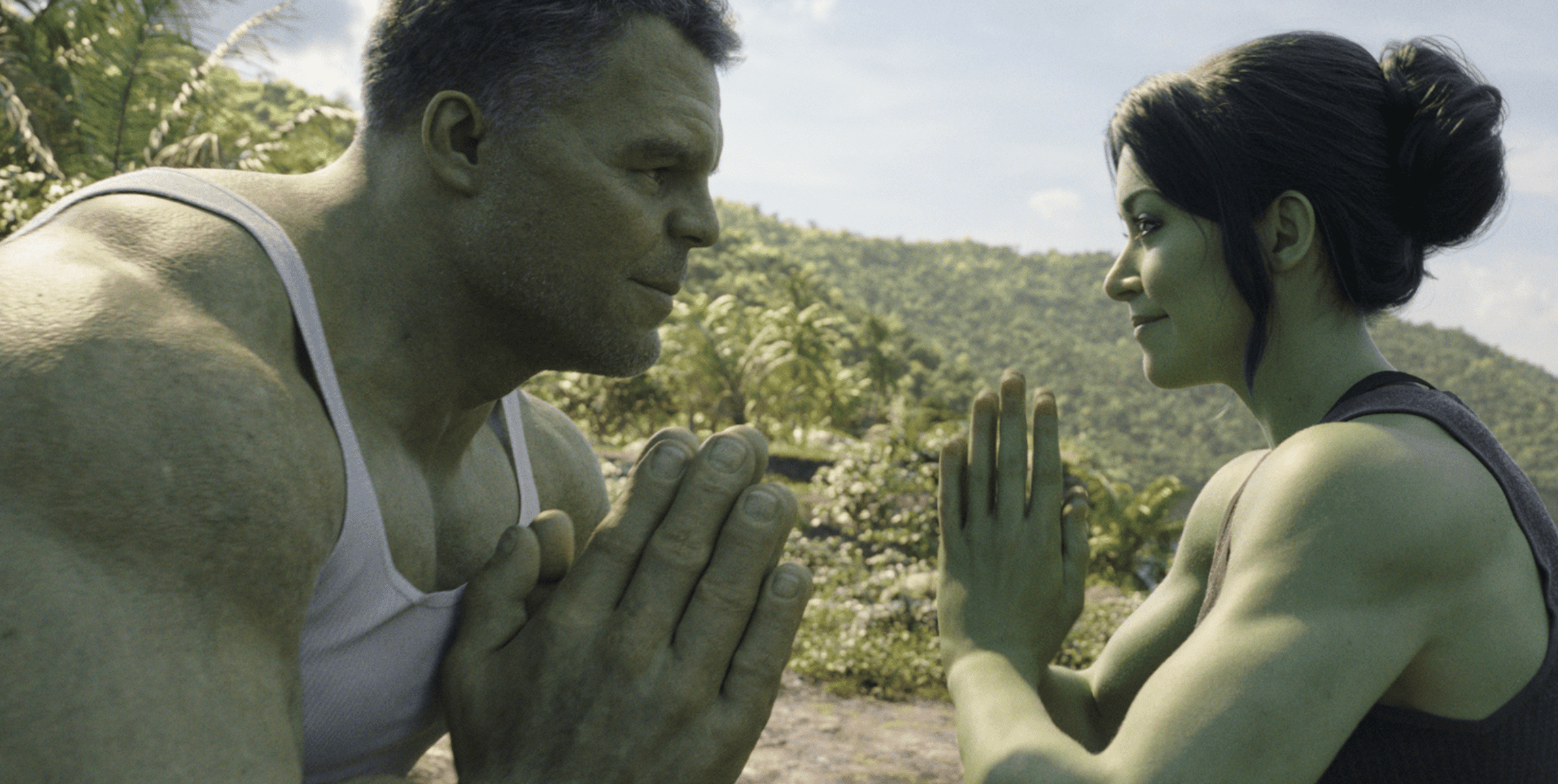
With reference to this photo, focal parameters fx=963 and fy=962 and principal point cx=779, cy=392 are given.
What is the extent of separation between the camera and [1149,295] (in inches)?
Result: 69.1

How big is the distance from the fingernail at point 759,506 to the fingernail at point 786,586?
0.08 meters

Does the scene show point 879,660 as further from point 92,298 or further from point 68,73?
point 68,73

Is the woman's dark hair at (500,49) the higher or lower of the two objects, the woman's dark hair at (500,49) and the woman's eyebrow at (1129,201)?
the higher

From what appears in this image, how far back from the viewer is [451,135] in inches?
54.1

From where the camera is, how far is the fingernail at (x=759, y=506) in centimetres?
124

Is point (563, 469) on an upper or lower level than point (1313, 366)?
lower

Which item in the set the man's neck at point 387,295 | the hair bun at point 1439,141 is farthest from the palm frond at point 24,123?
the hair bun at point 1439,141

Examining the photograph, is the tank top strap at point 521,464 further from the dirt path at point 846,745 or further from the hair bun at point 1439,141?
the dirt path at point 846,745

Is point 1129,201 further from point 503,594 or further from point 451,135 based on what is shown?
point 503,594

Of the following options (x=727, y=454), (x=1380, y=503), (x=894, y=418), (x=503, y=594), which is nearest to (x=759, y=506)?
(x=727, y=454)

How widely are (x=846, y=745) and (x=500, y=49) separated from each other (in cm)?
499

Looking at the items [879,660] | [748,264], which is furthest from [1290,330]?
[748,264]

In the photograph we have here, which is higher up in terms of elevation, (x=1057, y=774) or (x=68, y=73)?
(x=68, y=73)

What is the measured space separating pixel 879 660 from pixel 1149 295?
553 cm
